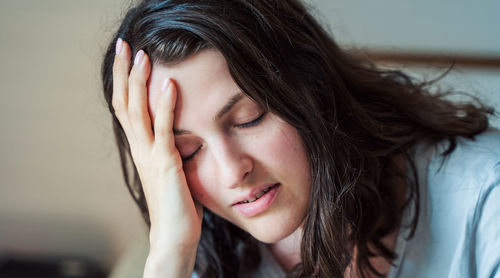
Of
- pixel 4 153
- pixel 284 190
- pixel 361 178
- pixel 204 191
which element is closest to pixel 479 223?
pixel 361 178

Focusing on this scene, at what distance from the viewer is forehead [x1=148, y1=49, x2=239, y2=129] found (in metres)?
0.71

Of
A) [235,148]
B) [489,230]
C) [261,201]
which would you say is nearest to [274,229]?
[261,201]

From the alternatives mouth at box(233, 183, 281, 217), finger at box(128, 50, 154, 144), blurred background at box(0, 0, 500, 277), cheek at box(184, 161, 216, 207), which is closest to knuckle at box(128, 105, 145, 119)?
finger at box(128, 50, 154, 144)

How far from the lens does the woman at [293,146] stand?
724mm

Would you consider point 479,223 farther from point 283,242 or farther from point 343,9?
point 343,9

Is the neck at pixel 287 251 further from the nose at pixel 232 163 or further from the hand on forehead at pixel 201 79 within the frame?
the hand on forehead at pixel 201 79

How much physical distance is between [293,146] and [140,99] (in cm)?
27

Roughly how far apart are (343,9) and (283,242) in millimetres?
671

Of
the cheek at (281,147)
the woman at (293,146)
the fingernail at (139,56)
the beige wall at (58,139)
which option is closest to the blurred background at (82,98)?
the beige wall at (58,139)

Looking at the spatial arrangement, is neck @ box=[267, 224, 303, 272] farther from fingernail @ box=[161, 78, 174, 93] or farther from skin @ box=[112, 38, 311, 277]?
fingernail @ box=[161, 78, 174, 93]

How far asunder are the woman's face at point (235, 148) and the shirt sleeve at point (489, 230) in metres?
0.33

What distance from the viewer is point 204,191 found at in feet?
2.71

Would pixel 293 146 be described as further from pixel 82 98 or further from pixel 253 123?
pixel 82 98

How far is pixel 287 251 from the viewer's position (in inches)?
41.6
